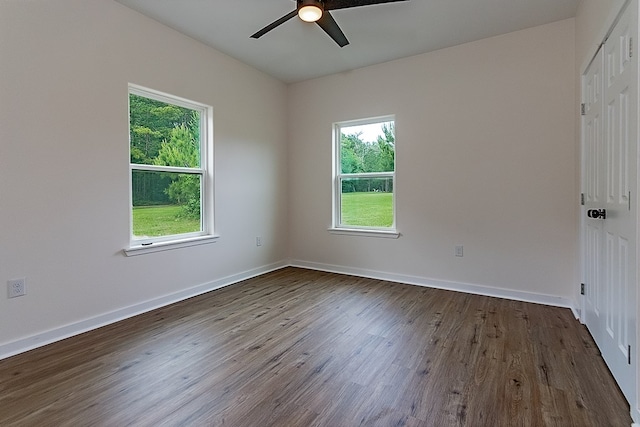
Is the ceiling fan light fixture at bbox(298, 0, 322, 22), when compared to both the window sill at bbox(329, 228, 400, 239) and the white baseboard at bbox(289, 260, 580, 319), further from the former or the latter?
the white baseboard at bbox(289, 260, 580, 319)

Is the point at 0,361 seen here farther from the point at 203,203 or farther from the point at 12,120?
the point at 203,203

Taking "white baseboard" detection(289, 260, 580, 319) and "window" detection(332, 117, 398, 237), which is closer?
"white baseboard" detection(289, 260, 580, 319)

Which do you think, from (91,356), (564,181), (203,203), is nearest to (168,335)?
(91,356)

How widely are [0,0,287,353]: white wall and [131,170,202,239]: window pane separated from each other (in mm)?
197

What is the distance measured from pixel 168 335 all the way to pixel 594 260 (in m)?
3.29

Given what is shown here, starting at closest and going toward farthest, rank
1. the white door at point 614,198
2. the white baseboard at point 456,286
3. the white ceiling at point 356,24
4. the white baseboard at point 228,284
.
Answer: the white door at point 614,198, the white baseboard at point 228,284, the white ceiling at point 356,24, the white baseboard at point 456,286

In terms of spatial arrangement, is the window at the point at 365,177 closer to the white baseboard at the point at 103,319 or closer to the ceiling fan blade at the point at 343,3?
the white baseboard at the point at 103,319

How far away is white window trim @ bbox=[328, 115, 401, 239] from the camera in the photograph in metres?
4.17

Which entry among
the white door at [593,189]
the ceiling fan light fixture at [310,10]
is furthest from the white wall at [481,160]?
the ceiling fan light fixture at [310,10]

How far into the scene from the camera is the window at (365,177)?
13.9 ft

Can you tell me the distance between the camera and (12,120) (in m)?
2.24

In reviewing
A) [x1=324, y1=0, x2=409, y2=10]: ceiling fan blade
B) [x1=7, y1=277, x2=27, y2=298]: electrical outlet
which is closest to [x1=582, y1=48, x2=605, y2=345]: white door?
[x1=324, y1=0, x2=409, y2=10]: ceiling fan blade

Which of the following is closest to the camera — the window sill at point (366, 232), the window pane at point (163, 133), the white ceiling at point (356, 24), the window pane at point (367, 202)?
the white ceiling at point (356, 24)

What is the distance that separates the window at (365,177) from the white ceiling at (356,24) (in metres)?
0.90
